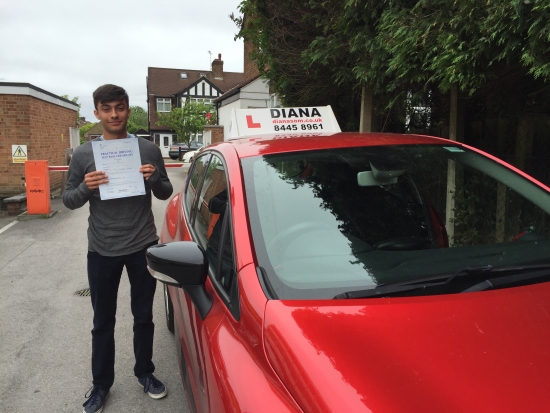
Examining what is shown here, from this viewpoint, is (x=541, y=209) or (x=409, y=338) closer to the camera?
(x=409, y=338)

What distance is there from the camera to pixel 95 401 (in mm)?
2951

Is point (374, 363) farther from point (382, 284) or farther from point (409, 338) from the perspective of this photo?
point (382, 284)

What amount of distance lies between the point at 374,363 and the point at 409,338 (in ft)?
0.49

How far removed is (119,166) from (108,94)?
43cm

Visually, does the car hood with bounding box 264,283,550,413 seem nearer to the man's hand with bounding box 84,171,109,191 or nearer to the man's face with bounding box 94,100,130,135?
the man's hand with bounding box 84,171,109,191

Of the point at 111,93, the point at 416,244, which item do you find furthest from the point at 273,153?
the point at 111,93

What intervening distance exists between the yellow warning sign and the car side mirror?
38.2ft

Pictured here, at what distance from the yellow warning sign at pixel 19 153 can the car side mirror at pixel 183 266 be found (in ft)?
38.2

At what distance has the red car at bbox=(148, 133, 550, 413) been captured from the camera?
1271mm

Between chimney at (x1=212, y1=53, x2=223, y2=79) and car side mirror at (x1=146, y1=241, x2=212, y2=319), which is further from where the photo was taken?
chimney at (x1=212, y1=53, x2=223, y2=79)

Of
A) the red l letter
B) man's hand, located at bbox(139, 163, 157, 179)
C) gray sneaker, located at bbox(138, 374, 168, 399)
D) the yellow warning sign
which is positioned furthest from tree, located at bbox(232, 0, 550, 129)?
the yellow warning sign

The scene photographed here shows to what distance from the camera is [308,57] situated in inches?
233

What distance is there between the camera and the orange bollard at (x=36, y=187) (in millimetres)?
9922

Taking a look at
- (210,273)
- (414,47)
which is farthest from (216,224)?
(414,47)
